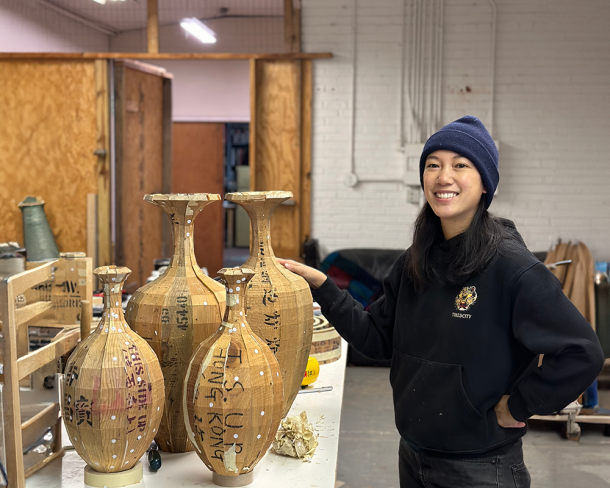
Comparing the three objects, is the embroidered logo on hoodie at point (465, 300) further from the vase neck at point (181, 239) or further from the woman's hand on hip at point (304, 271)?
the vase neck at point (181, 239)

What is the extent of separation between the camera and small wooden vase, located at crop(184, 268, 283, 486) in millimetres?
1215

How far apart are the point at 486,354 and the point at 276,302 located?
49cm

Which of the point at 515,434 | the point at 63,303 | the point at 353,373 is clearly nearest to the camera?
the point at 515,434

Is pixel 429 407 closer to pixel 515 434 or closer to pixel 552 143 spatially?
pixel 515 434

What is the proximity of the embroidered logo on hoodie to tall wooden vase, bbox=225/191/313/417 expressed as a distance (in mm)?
364

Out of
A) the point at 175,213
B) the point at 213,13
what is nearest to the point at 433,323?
the point at 175,213

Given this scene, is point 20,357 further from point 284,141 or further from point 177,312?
point 284,141

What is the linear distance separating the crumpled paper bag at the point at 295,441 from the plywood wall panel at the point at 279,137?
4142mm

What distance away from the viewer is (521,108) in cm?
548

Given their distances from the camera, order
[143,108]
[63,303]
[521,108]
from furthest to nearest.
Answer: [143,108] < [521,108] < [63,303]

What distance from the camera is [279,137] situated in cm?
562

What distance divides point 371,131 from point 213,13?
271 cm

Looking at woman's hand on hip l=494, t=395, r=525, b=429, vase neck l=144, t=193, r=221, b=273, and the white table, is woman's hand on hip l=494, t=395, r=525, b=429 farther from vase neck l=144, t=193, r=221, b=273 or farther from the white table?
vase neck l=144, t=193, r=221, b=273

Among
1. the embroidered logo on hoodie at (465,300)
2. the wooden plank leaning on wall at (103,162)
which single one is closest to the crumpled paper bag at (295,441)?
the embroidered logo on hoodie at (465,300)
